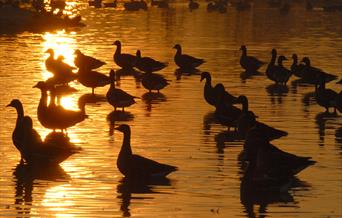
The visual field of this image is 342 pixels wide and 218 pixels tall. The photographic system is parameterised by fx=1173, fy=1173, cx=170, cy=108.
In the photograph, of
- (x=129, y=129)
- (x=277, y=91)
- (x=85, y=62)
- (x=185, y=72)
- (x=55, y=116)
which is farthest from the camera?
(x=185, y=72)

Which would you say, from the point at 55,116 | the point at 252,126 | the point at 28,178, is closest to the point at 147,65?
the point at 55,116

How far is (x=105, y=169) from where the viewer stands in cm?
2214

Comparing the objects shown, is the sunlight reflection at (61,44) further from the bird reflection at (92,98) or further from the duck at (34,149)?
the duck at (34,149)

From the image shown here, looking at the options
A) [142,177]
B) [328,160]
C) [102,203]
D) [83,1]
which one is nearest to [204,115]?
[328,160]

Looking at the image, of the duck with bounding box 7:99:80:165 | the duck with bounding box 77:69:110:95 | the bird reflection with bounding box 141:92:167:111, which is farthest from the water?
the duck with bounding box 77:69:110:95

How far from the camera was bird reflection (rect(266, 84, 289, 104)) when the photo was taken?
34.8 metres

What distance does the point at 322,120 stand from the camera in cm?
3039

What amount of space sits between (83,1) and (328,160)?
285 feet

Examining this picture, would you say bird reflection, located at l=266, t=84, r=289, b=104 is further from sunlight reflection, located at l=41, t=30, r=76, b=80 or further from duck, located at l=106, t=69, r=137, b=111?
sunlight reflection, located at l=41, t=30, r=76, b=80

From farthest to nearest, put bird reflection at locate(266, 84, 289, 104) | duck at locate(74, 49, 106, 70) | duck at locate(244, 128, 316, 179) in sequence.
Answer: duck at locate(74, 49, 106, 70) → bird reflection at locate(266, 84, 289, 104) → duck at locate(244, 128, 316, 179)

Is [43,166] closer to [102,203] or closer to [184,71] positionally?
[102,203]

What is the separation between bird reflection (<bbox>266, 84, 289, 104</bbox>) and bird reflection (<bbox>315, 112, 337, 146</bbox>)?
2.63 metres

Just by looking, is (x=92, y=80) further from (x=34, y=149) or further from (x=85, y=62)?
(x=34, y=149)

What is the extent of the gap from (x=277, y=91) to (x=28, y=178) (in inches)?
673
